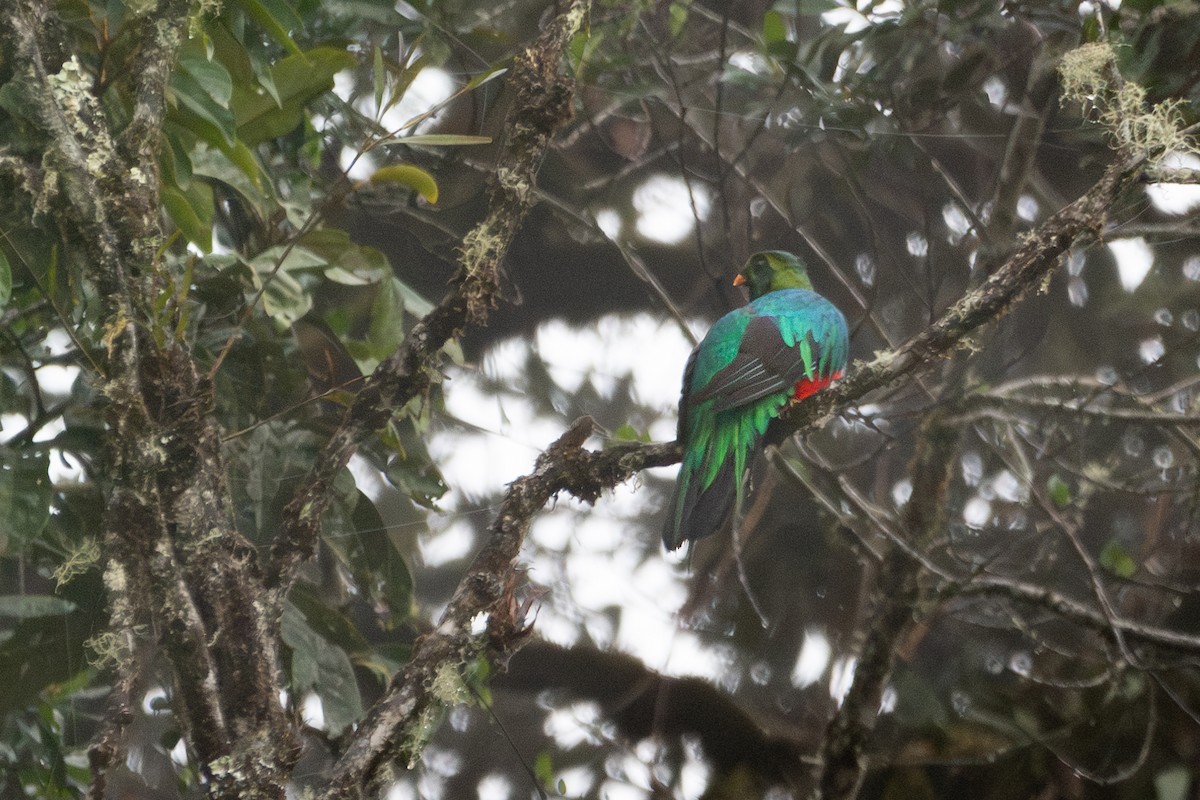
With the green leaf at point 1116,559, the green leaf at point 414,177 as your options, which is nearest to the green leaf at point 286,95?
the green leaf at point 414,177

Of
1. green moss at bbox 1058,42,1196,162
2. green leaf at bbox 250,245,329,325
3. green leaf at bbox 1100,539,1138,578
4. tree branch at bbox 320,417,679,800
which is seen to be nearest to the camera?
tree branch at bbox 320,417,679,800

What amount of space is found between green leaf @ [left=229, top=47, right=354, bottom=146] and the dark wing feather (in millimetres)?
805

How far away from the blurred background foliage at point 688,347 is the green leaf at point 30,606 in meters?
0.16

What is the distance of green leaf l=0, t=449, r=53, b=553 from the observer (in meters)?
1.48

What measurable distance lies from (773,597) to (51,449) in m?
1.35

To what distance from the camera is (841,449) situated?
7.47 ft

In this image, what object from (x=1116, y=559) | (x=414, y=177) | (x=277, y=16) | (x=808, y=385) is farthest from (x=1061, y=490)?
(x=277, y=16)

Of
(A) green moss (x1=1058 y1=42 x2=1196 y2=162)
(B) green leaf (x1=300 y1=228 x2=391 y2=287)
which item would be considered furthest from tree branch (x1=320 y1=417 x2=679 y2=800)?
(A) green moss (x1=1058 y1=42 x2=1196 y2=162)

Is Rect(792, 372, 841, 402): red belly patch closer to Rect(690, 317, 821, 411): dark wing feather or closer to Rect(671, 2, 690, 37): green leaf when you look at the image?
Rect(690, 317, 821, 411): dark wing feather

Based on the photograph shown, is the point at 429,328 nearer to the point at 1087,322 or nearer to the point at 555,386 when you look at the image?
the point at 555,386

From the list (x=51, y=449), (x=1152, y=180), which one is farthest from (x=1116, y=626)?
(x=51, y=449)

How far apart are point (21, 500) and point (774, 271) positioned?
1479 millimetres

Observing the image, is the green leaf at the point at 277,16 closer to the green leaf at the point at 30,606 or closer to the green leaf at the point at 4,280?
the green leaf at the point at 4,280

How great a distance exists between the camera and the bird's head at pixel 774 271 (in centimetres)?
228
